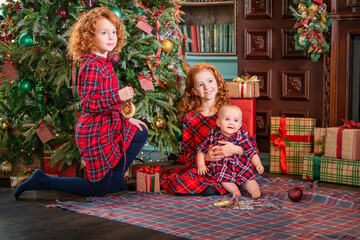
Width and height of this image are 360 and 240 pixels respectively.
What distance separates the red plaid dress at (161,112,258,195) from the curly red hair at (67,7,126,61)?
90 cm

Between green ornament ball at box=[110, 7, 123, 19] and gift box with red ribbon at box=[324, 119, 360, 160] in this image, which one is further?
gift box with red ribbon at box=[324, 119, 360, 160]

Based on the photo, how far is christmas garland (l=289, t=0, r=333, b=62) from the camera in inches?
180

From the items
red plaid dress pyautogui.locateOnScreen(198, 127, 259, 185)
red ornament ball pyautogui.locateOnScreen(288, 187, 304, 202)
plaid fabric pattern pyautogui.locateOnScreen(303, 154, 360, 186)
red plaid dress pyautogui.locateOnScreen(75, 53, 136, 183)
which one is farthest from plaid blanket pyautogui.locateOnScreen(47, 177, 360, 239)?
plaid fabric pattern pyautogui.locateOnScreen(303, 154, 360, 186)

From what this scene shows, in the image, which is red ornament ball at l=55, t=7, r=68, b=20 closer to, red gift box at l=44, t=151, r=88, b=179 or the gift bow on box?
red gift box at l=44, t=151, r=88, b=179

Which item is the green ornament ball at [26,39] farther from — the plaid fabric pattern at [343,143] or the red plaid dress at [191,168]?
the plaid fabric pattern at [343,143]

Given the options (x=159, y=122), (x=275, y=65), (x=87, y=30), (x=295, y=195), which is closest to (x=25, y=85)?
(x=87, y=30)

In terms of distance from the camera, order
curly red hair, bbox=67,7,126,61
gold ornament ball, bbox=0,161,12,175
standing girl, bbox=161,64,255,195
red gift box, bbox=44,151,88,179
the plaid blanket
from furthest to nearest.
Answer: gold ornament ball, bbox=0,161,12,175, red gift box, bbox=44,151,88,179, standing girl, bbox=161,64,255,195, curly red hair, bbox=67,7,126,61, the plaid blanket

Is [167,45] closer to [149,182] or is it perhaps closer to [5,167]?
[149,182]

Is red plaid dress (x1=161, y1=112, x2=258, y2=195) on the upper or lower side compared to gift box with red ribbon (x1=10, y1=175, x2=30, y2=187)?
upper

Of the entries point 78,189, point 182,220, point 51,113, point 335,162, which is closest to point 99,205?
point 78,189

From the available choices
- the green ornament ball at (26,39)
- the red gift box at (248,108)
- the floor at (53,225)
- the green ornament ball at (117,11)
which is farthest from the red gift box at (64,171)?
the red gift box at (248,108)

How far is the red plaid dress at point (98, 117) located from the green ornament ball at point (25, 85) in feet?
2.65

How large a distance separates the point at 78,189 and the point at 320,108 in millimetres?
2474

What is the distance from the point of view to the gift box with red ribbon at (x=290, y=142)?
4570mm
